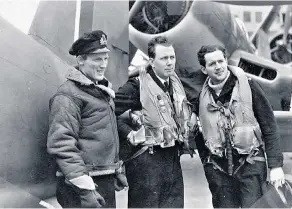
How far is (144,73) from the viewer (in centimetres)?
257

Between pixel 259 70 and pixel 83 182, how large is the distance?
4646 mm

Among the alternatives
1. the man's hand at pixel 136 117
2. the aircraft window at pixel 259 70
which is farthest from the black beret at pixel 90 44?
the aircraft window at pixel 259 70

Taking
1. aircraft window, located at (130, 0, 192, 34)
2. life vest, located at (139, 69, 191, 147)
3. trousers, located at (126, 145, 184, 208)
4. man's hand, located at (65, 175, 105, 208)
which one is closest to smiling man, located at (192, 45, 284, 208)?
life vest, located at (139, 69, 191, 147)

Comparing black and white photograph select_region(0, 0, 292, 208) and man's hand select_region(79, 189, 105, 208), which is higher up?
black and white photograph select_region(0, 0, 292, 208)

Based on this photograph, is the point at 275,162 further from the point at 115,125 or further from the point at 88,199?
the point at 88,199

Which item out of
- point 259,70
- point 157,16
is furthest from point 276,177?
point 259,70

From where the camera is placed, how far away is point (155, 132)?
8.06 ft

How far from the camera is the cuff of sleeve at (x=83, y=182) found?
1926 millimetres

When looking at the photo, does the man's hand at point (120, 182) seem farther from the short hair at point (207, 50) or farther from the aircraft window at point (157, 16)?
the aircraft window at point (157, 16)

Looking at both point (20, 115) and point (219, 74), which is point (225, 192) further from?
point (20, 115)

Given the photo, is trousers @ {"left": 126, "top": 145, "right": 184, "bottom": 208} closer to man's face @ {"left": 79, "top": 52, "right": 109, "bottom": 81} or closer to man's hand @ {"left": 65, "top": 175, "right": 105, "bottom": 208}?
man's hand @ {"left": 65, "top": 175, "right": 105, "bottom": 208}

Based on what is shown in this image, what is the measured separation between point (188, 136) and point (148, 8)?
2.91m

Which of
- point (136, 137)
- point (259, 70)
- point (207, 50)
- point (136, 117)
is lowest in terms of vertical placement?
point (136, 137)

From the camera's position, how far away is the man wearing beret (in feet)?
6.35
